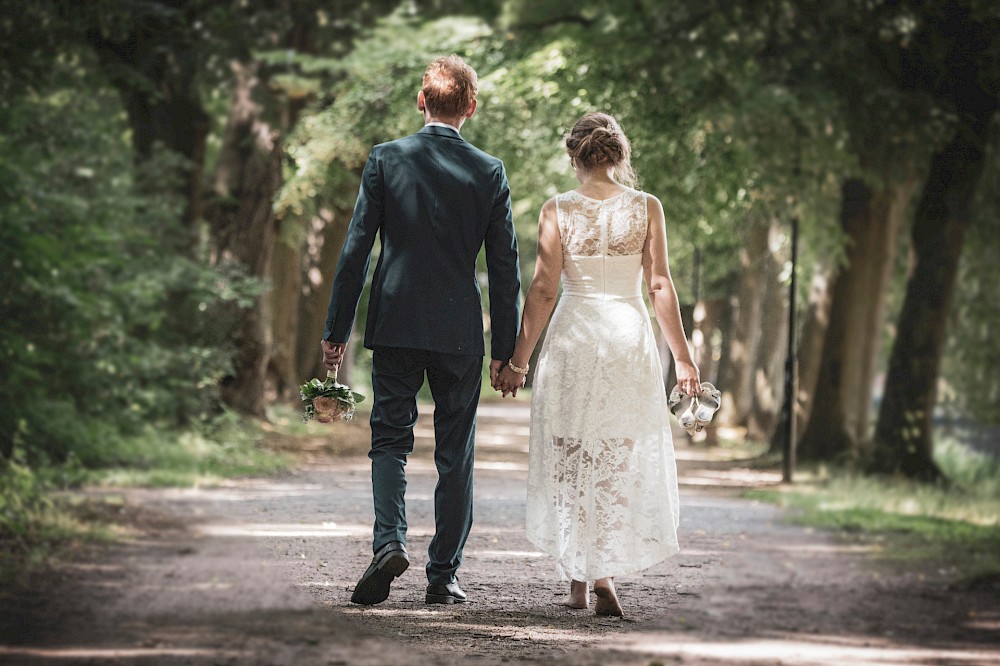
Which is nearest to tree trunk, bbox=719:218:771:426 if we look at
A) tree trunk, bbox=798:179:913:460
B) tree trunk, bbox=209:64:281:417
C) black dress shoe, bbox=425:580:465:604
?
tree trunk, bbox=798:179:913:460

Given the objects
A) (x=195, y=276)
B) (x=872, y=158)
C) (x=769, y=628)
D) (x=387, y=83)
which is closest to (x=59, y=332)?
(x=195, y=276)

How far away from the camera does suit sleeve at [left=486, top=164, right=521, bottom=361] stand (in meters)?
5.62

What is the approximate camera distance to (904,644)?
945 cm

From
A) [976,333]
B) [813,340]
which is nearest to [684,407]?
[813,340]

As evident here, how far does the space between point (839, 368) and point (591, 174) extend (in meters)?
13.3

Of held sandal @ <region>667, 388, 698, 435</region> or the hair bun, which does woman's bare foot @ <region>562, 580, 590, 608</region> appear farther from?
the hair bun

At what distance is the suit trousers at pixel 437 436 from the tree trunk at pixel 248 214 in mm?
13422

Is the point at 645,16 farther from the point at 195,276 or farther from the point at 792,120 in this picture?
the point at 195,276

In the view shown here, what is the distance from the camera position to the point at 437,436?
559 centimetres

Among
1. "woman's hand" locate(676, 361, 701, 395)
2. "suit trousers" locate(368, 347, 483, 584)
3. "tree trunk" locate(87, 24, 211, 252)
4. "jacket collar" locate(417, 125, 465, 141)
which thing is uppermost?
"tree trunk" locate(87, 24, 211, 252)

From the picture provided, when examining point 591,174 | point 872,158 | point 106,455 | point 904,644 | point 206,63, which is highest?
point 206,63

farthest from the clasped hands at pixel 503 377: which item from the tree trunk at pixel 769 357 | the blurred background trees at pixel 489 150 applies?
the tree trunk at pixel 769 357

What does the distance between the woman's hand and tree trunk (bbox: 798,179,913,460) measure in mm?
12855

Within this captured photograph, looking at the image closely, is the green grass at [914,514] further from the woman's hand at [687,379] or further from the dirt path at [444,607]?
the woman's hand at [687,379]
